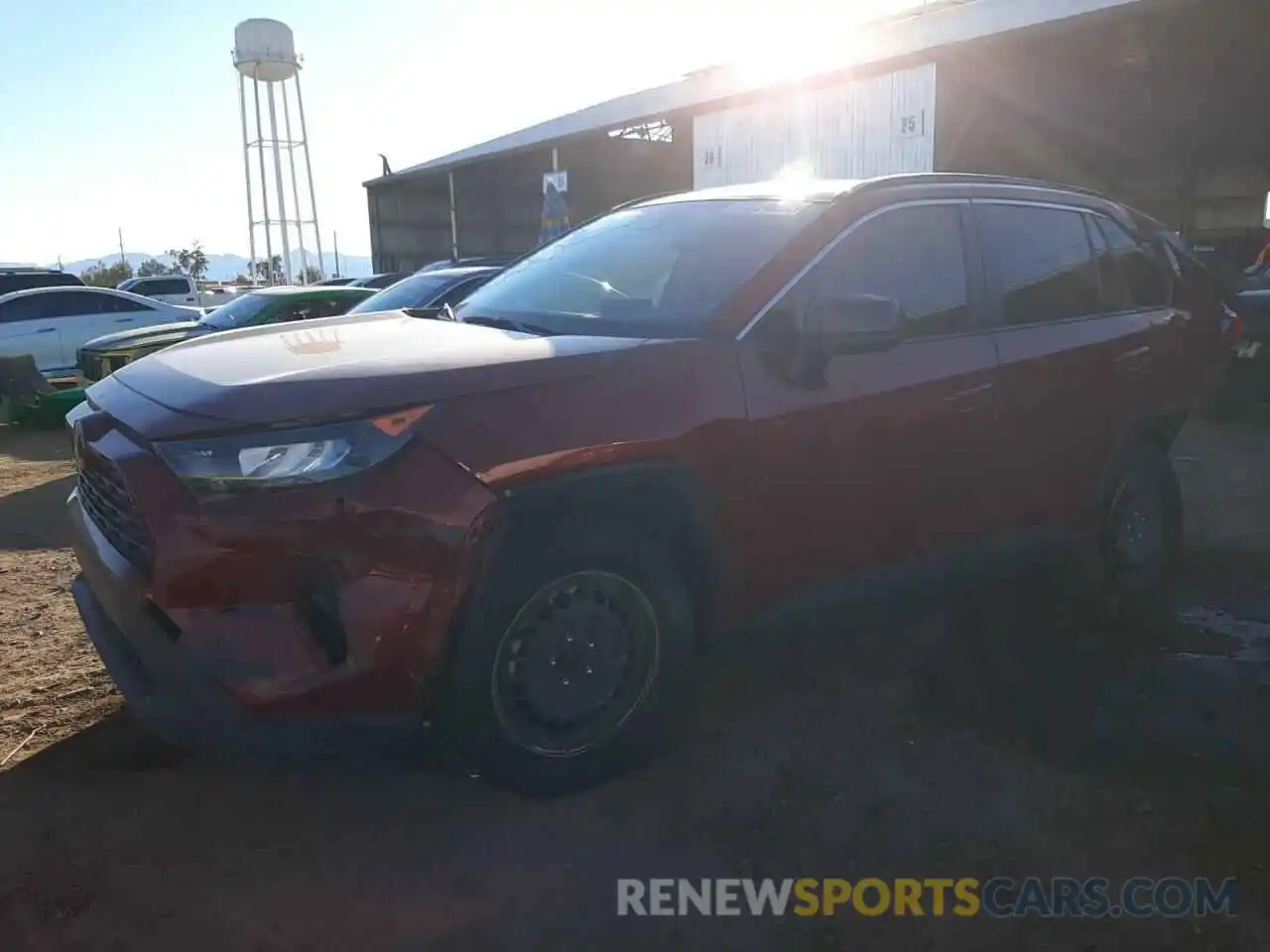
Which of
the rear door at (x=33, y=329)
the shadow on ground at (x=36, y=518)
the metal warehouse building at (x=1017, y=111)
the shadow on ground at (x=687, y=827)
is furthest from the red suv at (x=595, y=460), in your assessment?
the rear door at (x=33, y=329)

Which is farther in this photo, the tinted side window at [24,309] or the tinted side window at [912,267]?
the tinted side window at [24,309]

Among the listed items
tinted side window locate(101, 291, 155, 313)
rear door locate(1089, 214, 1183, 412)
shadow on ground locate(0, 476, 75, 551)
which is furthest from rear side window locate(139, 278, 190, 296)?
rear door locate(1089, 214, 1183, 412)

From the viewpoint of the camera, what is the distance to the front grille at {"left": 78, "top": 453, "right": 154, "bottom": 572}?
250 cm

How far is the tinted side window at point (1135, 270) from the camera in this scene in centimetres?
443

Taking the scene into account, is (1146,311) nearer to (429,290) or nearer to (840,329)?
(840,329)

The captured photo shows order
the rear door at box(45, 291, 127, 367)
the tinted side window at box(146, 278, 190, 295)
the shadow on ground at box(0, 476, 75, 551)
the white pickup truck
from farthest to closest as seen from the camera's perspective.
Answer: the tinted side window at box(146, 278, 190, 295) → the white pickup truck → the rear door at box(45, 291, 127, 367) → the shadow on ground at box(0, 476, 75, 551)

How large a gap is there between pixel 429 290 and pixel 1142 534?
6.27 metres

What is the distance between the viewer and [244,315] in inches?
417

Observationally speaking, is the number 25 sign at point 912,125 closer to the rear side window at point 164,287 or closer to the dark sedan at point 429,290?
the dark sedan at point 429,290

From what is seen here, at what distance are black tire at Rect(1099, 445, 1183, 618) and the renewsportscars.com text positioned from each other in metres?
2.06

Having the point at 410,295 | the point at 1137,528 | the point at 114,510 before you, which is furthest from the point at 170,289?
the point at 1137,528

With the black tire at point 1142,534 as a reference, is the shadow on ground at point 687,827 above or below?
below

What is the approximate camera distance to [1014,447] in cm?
379

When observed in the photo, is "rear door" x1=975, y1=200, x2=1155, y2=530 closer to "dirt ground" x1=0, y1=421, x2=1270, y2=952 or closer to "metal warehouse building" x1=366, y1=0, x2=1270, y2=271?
"dirt ground" x1=0, y1=421, x2=1270, y2=952
